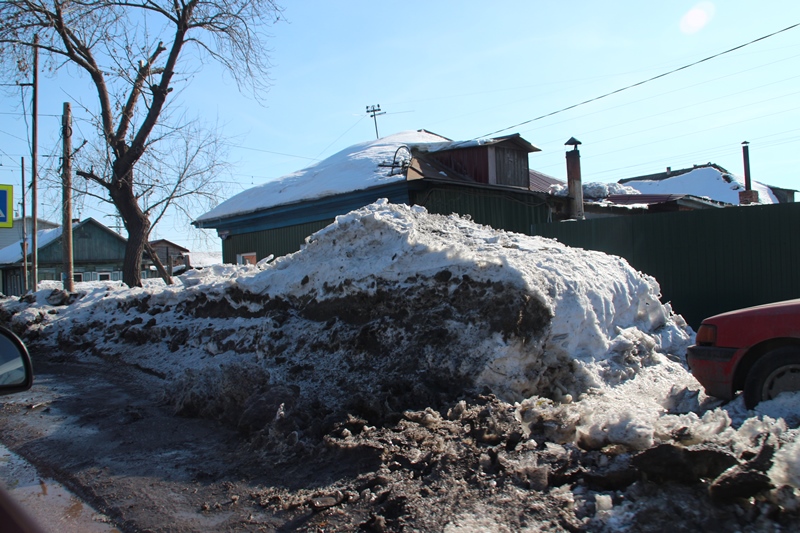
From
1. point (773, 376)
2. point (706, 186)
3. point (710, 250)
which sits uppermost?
point (706, 186)

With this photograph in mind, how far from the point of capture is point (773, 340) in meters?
5.36

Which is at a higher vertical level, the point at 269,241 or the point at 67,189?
the point at 67,189

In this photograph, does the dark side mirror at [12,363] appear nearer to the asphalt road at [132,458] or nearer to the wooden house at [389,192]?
the asphalt road at [132,458]

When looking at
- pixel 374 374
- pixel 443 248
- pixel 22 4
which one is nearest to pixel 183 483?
pixel 374 374

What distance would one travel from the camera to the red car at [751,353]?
5199 mm

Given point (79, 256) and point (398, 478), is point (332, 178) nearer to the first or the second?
point (398, 478)

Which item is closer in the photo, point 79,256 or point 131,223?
point 131,223

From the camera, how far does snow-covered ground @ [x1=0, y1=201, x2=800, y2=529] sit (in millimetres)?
4513

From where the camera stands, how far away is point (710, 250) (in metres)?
11.0

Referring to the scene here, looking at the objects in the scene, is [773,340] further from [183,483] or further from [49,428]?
[49,428]

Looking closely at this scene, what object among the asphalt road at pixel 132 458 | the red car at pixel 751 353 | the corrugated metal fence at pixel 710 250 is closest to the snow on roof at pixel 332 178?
the corrugated metal fence at pixel 710 250

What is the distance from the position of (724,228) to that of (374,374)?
7640mm

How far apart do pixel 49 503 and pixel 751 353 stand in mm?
5777

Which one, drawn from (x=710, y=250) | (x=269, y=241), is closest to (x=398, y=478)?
(x=710, y=250)
